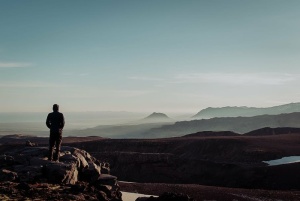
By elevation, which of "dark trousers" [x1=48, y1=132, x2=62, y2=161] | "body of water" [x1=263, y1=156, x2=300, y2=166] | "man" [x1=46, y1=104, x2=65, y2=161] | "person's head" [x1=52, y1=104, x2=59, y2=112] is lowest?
"body of water" [x1=263, y1=156, x2=300, y2=166]

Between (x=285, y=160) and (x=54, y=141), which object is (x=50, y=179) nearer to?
(x=54, y=141)

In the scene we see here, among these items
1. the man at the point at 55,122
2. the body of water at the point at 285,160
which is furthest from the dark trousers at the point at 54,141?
the body of water at the point at 285,160

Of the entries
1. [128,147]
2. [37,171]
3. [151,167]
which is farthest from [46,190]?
[128,147]

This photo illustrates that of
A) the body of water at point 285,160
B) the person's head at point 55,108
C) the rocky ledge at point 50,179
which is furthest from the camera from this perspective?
the body of water at point 285,160

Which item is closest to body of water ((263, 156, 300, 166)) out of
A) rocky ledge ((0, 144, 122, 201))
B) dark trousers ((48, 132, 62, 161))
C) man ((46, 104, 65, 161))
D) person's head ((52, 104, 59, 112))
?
rocky ledge ((0, 144, 122, 201))

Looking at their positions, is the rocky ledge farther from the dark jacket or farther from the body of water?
the body of water

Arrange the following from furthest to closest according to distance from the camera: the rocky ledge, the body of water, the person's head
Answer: the body of water
the person's head
the rocky ledge

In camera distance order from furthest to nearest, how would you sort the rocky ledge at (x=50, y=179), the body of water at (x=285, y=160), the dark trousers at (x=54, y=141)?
the body of water at (x=285, y=160), the dark trousers at (x=54, y=141), the rocky ledge at (x=50, y=179)

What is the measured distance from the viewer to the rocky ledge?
22.0m

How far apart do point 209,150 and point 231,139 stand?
5.91 m

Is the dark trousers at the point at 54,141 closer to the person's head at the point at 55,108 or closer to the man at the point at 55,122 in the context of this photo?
the man at the point at 55,122

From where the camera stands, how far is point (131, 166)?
2712 inches

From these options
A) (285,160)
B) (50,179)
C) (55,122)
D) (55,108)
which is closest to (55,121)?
(55,122)

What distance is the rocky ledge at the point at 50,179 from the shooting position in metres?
22.0
